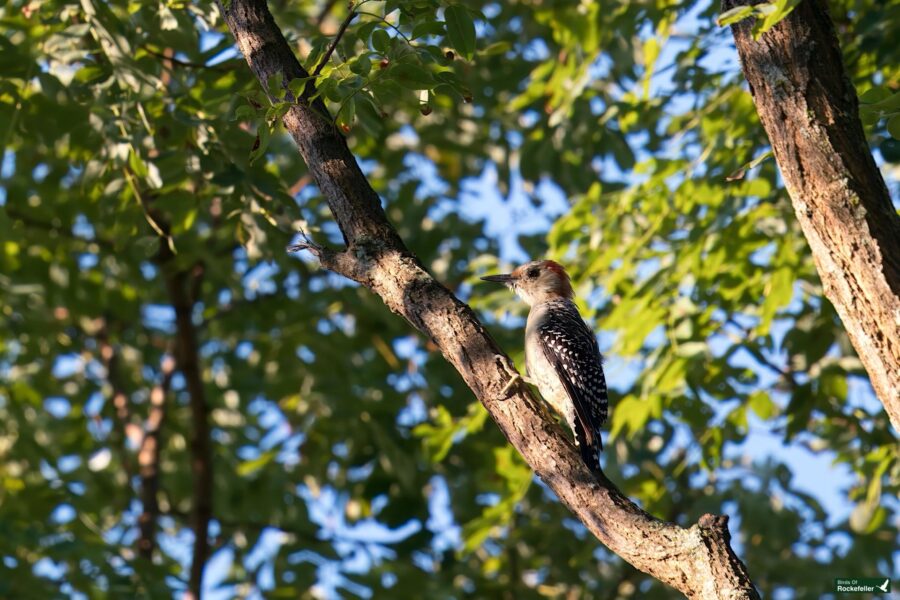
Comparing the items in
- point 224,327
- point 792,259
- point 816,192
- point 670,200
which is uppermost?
point 224,327

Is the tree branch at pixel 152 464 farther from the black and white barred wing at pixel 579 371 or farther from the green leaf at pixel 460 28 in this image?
the green leaf at pixel 460 28

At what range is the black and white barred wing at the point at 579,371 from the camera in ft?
17.8

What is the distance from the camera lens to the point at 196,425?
725cm

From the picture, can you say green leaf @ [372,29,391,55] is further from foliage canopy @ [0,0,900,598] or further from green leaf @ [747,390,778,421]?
green leaf @ [747,390,778,421]

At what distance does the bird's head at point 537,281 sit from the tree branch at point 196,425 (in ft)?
7.58

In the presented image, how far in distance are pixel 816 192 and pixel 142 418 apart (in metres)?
7.19

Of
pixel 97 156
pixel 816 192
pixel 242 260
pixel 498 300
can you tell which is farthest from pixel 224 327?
pixel 816 192

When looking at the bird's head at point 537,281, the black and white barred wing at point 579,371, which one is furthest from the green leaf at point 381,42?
the bird's head at point 537,281

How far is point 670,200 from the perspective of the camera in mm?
5469

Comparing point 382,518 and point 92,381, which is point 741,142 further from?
Answer: point 92,381

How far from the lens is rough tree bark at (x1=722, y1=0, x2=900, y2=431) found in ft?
10.4

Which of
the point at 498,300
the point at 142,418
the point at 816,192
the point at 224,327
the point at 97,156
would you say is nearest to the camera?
the point at 816,192

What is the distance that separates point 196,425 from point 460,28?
14.1 feet

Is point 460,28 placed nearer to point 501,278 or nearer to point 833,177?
point 833,177
